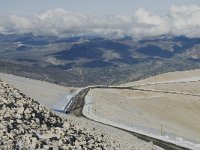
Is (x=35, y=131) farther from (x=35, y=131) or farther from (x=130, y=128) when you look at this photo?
(x=130, y=128)

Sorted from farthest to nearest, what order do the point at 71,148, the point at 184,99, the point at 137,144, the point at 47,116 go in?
the point at 184,99
the point at 137,144
the point at 47,116
the point at 71,148

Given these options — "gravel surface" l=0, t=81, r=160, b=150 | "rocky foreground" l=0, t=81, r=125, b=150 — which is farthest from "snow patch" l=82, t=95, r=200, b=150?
"rocky foreground" l=0, t=81, r=125, b=150

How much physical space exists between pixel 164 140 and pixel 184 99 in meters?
71.4

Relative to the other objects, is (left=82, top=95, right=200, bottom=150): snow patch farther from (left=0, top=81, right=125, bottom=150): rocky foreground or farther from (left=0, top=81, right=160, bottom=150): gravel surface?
(left=0, top=81, right=125, bottom=150): rocky foreground

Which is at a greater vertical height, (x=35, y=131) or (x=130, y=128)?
(x=35, y=131)

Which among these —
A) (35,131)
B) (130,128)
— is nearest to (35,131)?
(35,131)

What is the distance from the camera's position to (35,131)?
28219mm

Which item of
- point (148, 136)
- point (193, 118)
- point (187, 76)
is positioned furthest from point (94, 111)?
point (187, 76)

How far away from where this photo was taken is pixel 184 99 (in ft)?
395

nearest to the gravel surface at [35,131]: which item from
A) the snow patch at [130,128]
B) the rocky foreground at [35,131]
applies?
the rocky foreground at [35,131]

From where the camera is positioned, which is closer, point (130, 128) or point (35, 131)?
point (35, 131)

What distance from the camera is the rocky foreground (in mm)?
25591

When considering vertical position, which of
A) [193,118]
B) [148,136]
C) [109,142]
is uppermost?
[109,142]

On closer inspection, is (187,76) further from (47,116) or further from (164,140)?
(47,116)
